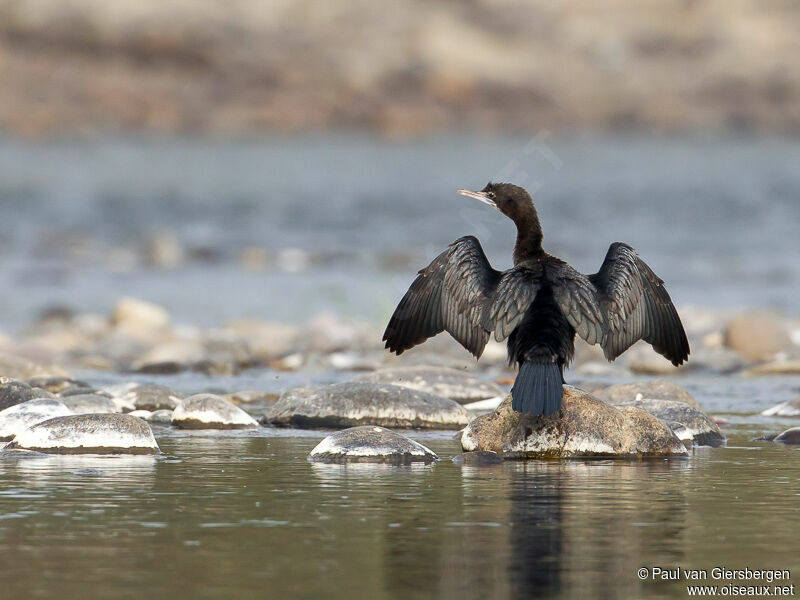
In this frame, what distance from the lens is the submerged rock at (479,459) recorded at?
895cm

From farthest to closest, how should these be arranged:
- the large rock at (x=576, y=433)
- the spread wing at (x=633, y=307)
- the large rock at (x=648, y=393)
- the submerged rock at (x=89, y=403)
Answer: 1. the large rock at (x=648, y=393)
2. the submerged rock at (x=89, y=403)
3. the spread wing at (x=633, y=307)
4. the large rock at (x=576, y=433)

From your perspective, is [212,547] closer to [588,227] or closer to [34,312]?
[34,312]

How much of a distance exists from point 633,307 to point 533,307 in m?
0.89

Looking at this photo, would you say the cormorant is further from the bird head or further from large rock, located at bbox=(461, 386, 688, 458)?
large rock, located at bbox=(461, 386, 688, 458)

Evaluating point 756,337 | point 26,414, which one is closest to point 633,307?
point 26,414

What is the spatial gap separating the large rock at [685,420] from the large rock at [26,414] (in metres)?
3.45

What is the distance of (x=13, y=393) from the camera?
10.5m

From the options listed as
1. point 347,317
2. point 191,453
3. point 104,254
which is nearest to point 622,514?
point 191,453

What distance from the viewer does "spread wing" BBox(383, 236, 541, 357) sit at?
959 centimetres

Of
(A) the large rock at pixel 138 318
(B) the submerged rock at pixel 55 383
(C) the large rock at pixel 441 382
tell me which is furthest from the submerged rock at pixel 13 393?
(A) the large rock at pixel 138 318

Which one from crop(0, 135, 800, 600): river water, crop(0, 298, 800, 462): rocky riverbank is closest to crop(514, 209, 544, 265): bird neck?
crop(0, 298, 800, 462): rocky riverbank

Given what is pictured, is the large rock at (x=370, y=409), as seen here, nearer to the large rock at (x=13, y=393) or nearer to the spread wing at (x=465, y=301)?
the spread wing at (x=465, y=301)

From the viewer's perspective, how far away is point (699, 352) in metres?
16.6

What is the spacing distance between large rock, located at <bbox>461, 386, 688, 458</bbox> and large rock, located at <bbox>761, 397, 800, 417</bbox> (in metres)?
2.55
